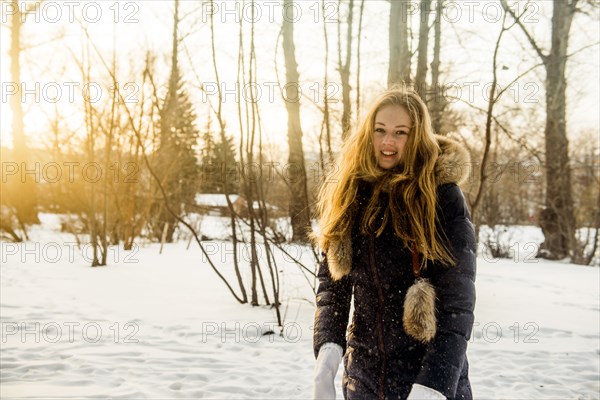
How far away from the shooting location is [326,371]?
1.50m

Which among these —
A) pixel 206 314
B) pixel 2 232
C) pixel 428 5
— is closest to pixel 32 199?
pixel 2 232

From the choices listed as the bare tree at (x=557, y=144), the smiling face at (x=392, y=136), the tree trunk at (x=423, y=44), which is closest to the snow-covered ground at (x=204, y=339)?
the smiling face at (x=392, y=136)

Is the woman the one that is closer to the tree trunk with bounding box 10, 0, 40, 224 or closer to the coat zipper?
the coat zipper

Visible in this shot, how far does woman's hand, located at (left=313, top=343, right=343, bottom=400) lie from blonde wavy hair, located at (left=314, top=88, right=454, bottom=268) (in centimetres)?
34

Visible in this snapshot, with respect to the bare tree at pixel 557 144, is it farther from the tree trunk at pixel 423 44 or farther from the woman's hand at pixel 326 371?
the woman's hand at pixel 326 371

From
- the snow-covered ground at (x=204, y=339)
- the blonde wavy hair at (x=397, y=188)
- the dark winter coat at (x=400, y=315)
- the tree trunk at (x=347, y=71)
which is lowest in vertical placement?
the snow-covered ground at (x=204, y=339)

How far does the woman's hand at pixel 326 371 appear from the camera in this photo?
1.48 meters

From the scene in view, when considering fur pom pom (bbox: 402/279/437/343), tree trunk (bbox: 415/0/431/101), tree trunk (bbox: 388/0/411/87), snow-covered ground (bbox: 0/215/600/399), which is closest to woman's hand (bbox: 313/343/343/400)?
fur pom pom (bbox: 402/279/437/343)

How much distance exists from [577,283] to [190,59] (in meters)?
6.57

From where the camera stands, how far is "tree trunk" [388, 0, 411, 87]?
18.5 ft

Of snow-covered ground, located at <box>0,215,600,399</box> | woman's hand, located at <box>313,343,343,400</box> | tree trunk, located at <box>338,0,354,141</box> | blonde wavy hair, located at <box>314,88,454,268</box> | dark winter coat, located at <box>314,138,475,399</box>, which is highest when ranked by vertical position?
tree trunk, located at <box>338,0,354,141</box>

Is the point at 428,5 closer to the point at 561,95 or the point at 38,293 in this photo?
the point at 38,293

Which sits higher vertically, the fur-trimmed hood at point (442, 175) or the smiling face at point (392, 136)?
the smiling face at point (392, 136)

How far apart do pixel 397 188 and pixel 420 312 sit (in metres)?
0.42
